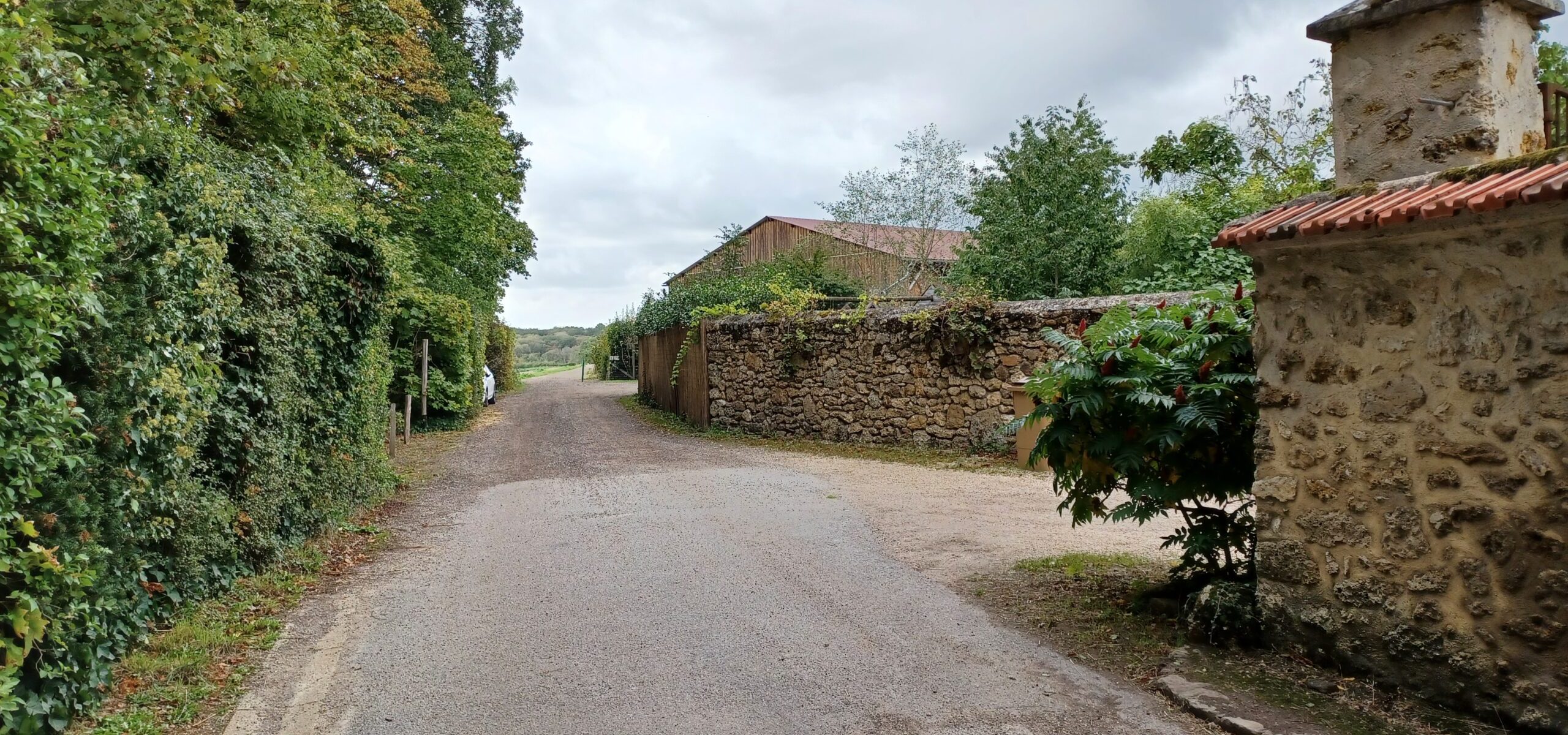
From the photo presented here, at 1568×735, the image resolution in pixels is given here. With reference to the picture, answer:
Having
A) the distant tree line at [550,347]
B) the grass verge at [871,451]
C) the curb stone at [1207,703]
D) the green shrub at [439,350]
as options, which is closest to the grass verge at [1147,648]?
the curb stone at [1207,703]

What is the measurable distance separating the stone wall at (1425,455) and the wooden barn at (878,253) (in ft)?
61.2

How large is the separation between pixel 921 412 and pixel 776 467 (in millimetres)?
2629

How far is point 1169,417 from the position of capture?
15.9ft

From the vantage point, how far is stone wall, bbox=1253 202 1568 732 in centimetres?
342

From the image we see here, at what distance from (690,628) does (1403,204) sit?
4113 millimetres

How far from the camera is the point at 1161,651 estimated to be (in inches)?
183

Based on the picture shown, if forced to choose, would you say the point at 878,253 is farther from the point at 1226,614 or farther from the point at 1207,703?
the point at 1207,703

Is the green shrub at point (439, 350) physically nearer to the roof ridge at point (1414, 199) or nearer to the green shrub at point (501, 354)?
the green shrub at point (501, 354)

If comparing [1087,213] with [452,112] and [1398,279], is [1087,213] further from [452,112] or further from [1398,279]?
[1398,279]

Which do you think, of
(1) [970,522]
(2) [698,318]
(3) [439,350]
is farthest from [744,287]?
(1) [970,522]

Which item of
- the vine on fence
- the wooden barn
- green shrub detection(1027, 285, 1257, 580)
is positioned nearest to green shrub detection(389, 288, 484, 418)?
the vine on fence

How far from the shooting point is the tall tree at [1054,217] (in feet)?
58.4

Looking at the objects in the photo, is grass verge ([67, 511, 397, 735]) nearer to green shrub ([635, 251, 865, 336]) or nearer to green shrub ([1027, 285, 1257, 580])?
green shrub ([1027, 285, 1257, 580])

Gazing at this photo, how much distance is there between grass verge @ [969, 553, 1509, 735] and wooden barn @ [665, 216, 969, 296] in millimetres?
17151
